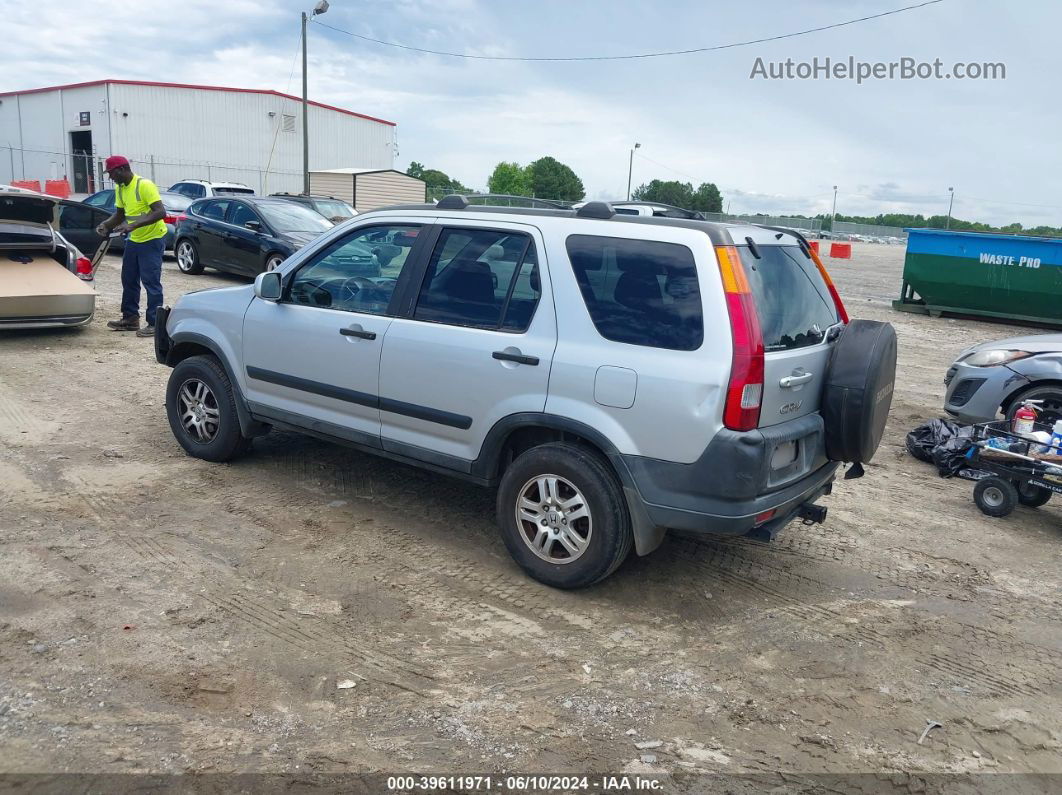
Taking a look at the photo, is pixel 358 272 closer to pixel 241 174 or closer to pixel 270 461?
pixel 270 461

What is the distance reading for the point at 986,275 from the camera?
50.2 feet

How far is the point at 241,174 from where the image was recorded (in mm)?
41812

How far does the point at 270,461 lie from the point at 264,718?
Answer: 9.83ft

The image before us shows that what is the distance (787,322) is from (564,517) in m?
1.42

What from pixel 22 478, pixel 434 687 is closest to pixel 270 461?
pixel 22 478

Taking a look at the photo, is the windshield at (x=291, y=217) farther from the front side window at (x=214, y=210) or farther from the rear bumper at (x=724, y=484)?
the rear bumper at (x=724, y=484)

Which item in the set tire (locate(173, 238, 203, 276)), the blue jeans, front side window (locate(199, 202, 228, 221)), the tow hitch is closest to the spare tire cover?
the tow hitch

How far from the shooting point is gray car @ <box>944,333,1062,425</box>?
6.70m

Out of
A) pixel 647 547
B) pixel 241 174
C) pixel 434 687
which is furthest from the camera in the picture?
pixel 241 174

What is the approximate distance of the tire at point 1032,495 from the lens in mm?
5961

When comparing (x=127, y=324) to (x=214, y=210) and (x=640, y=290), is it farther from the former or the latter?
(x=640, y=290)

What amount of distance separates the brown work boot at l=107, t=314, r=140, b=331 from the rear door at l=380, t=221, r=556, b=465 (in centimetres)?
671

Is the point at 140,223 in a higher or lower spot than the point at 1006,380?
higher

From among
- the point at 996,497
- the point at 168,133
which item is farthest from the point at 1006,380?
the point at 168,133
